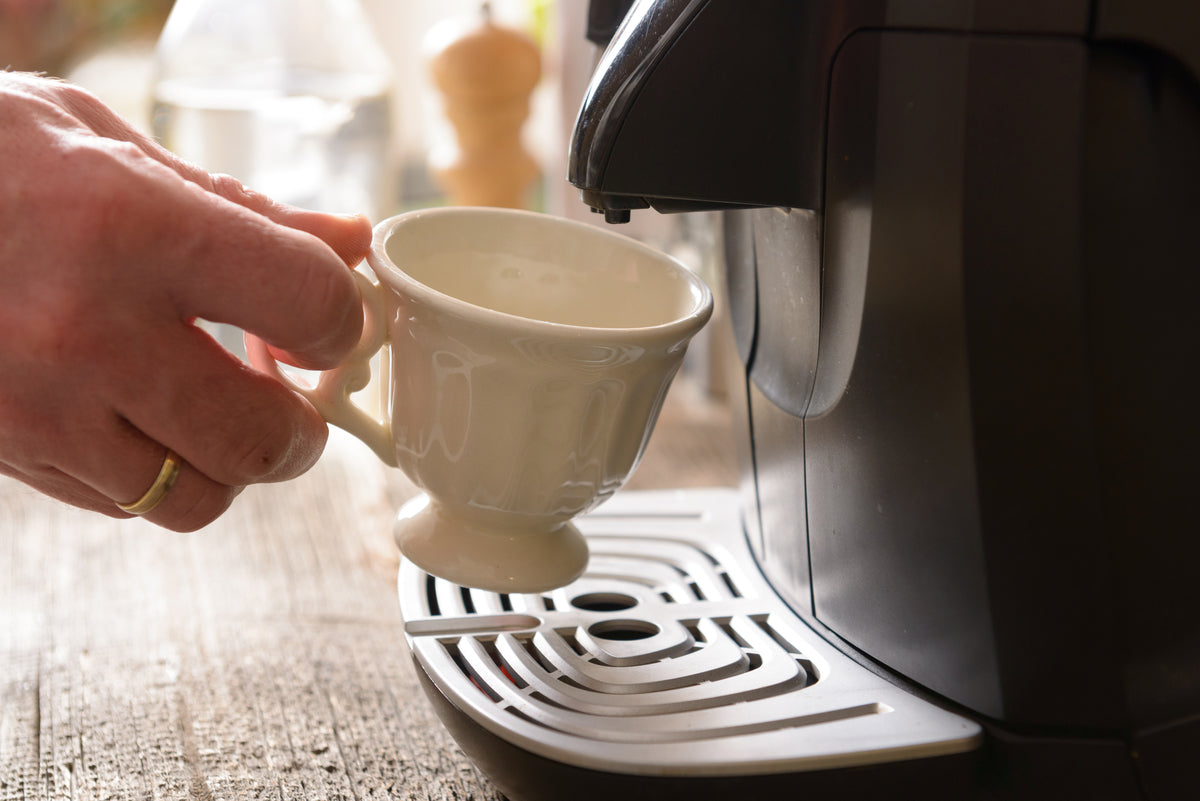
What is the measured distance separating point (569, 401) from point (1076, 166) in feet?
0.44

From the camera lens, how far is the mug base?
1.13 feet

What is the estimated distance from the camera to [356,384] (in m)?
0.33

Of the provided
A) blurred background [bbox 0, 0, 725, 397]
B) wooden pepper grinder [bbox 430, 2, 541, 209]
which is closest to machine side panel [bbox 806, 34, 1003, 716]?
blurred background [bbox 0, 0, 725, 397]

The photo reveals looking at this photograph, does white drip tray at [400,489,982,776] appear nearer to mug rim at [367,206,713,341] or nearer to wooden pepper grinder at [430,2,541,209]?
mug rim at [367,206,713,341]

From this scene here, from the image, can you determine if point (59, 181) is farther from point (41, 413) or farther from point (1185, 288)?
point (1185, 288)

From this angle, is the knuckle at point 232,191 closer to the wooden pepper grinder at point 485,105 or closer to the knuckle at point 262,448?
the knuckle at point 262,448

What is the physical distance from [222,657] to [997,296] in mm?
304

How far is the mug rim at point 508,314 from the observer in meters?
0.29

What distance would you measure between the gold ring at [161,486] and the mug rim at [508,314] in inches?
3.0

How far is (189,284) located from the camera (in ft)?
0.94

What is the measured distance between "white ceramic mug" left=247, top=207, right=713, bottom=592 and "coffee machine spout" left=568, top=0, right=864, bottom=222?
4 centimetres

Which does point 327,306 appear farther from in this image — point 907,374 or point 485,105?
point 485,105

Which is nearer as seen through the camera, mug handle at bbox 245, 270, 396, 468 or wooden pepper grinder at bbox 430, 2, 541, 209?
mug handle at bbox 245, 270, 396, 468

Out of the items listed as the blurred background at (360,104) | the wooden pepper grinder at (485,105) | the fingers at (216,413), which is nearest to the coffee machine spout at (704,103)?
the fingers at (216,413)
